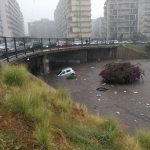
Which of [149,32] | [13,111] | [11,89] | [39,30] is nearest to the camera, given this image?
[13,111]

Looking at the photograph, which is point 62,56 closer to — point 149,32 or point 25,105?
point 25,105

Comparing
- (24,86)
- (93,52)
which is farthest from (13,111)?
(93,52)

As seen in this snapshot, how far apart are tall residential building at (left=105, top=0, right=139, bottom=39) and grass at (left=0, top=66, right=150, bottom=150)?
127557 mm

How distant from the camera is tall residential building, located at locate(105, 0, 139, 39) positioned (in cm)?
13488

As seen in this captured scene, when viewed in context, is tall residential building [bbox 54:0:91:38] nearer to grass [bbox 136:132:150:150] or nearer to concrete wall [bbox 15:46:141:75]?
concrete wall [bbox 15:46:141:75]

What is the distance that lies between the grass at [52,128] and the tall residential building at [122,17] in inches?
5022

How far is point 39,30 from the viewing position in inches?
7500

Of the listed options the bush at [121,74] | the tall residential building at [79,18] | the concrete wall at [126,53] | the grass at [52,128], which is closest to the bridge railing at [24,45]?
the concrete wall at [126,53]

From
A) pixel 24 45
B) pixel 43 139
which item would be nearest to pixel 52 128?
pixel 43 139

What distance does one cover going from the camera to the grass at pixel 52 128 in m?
5.28

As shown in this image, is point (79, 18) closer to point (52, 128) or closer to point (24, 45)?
point (24, 45)

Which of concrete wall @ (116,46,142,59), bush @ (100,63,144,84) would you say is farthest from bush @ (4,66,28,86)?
concrete wall @ (116,46,142,59)

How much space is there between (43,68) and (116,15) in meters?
100

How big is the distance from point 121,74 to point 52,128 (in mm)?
28425
